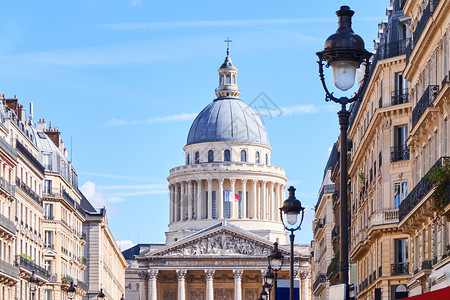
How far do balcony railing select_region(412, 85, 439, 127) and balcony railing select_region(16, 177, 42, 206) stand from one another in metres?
33.7

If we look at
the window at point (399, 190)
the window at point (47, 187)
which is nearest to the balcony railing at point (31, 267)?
the window at point (47, 187)

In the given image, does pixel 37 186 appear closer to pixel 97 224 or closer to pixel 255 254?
pixel 97 224

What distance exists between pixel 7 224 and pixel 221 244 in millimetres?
102190

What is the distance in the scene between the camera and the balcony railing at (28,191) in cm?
6550

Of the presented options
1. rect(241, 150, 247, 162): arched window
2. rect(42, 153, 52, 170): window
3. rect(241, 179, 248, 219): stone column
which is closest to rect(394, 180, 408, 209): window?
rect(42, 153, 52, 170): window

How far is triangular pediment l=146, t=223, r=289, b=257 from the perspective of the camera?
523 feet

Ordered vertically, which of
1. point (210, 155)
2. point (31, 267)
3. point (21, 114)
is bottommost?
point (31, 267)

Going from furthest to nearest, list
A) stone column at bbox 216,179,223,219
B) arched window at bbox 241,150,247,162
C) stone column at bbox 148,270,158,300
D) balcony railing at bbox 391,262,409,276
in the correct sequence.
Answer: arched window at bbox 241,150,247,162 < stone column at bbox 216,179,223,219 < stone column at bbox 148,270,158,300 < balcony railing at bbox 391,262,409,276

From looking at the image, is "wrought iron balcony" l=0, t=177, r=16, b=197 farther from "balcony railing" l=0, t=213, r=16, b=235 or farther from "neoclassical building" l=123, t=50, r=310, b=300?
"neoclassical building" l=123, t=50, r=310, b=300

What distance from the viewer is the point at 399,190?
47.8 metres

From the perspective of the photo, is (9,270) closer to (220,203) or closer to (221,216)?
(221,216)

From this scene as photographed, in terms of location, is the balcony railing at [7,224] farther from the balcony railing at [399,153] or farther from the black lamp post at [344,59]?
the black lamp post at [344,59]

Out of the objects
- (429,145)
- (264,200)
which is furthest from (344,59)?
(264,200)

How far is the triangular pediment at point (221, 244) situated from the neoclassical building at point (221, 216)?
0.41ft
